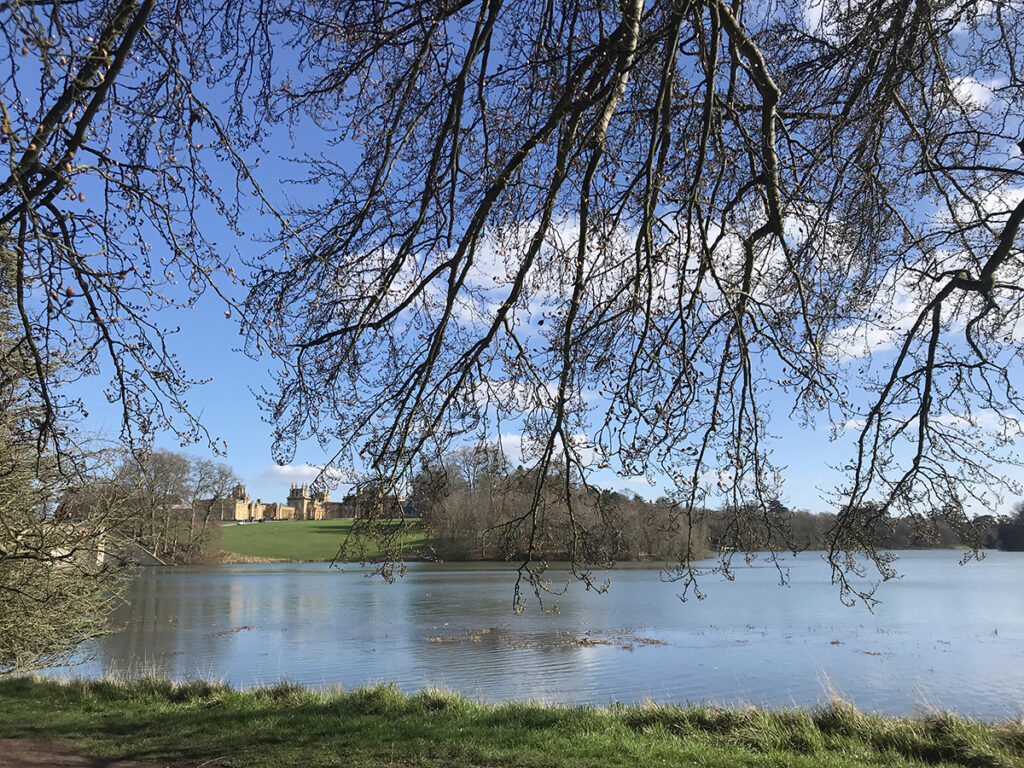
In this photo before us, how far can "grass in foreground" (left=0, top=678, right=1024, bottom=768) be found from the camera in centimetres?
688

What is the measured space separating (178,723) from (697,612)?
60.6 ft

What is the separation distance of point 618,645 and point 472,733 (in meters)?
10.4

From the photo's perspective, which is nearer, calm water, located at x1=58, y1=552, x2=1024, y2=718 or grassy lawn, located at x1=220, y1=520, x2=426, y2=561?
calm water, located at x1=58, y1=552, x2=1024, y2=718

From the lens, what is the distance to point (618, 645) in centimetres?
Result: 1753

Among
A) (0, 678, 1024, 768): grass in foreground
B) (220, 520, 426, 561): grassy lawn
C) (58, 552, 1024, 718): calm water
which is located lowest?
(58, 552, 1024, 718): calm water

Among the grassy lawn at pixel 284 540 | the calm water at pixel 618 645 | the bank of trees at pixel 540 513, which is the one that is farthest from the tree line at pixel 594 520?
the grassy lawn at pixel 284 540

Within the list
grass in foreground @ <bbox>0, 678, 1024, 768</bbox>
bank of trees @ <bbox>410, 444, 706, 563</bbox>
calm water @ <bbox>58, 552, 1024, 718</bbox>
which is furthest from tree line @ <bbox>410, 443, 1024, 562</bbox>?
calm water @ <bbox>58, 552, 1024, 718</bbox>

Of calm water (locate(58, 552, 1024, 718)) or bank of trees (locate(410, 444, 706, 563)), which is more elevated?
bank of trees (locate(410, 444, 706, 563))

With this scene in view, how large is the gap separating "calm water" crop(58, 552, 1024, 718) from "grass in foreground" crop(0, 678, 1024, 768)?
8.76ft

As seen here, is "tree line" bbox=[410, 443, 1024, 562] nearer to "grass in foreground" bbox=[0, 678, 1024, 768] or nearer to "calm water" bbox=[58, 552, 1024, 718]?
"grass in foreground" bbox=[0, 678, 1024, 768]

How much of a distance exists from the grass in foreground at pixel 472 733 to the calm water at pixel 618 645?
2.67 metres

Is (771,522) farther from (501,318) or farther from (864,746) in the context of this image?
(864,746)

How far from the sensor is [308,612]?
2536cm

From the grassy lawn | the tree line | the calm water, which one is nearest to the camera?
the tree line
